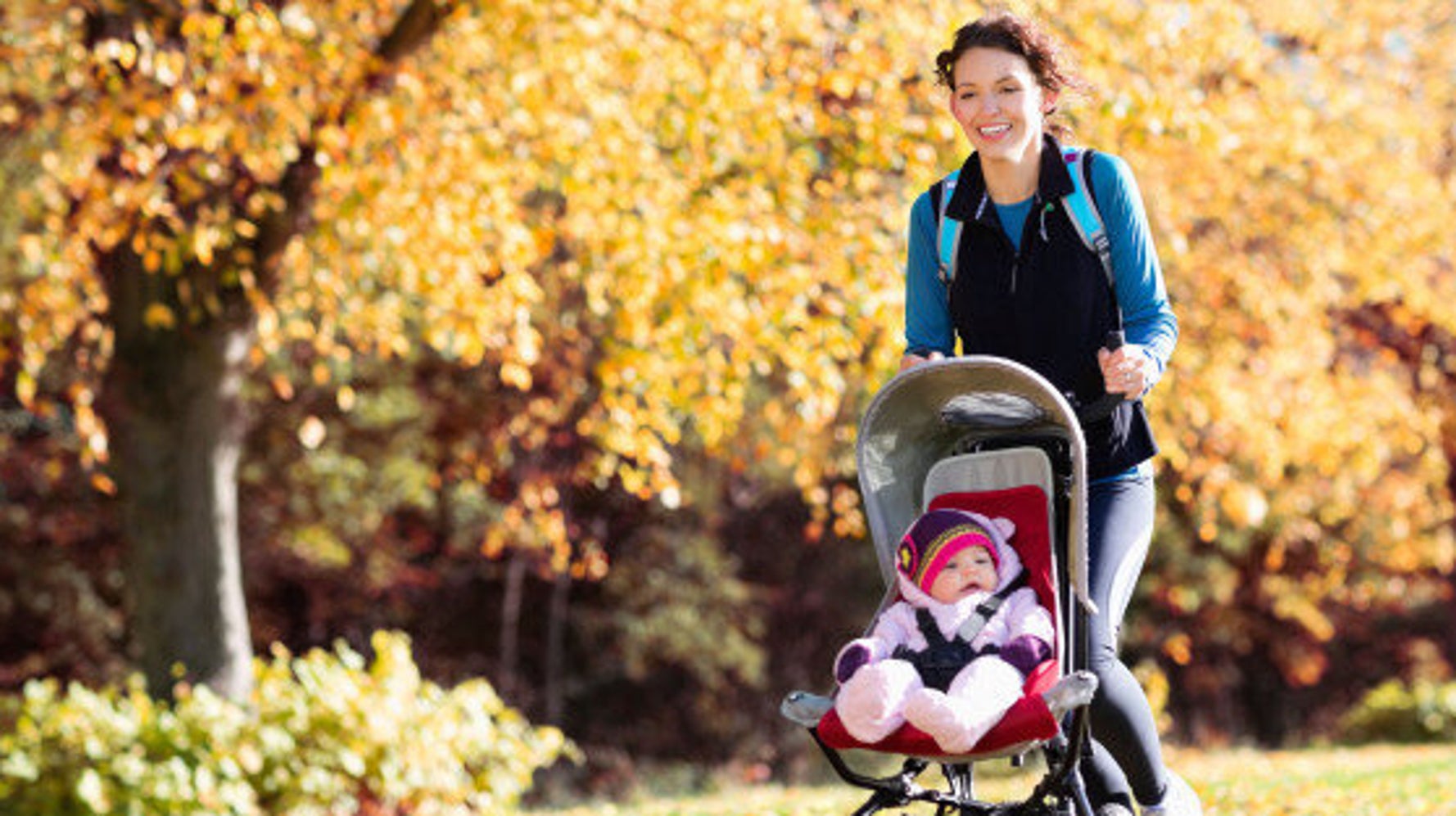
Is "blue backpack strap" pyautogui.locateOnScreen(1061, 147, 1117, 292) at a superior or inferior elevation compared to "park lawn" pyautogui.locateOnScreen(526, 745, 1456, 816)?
superior

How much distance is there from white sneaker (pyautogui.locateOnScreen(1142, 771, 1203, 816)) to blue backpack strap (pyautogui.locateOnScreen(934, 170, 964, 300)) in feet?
3.87

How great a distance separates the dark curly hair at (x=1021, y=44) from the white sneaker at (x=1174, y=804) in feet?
5.01

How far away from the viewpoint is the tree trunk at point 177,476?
368 inches

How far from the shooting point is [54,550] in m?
15.9

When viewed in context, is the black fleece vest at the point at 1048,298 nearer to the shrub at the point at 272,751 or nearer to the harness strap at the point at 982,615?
the harness strap at the point at 982,615

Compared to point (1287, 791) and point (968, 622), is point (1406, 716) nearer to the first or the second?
point (1287, 791)

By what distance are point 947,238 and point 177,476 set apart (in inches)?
245

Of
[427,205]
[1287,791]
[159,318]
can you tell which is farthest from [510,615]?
[1287,791]

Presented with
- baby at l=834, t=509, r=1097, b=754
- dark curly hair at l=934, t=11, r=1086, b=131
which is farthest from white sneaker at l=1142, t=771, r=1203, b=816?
dark curly hair at l=934, t=11, r=1086, b=131

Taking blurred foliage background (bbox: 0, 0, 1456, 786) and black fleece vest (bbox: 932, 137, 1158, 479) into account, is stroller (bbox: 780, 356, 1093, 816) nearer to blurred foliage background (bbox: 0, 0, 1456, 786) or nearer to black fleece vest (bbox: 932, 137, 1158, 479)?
black fleece vest (bbox: 932, 137, 1158, 479)

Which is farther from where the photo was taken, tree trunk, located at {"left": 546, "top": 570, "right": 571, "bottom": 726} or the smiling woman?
tree trunk, located at {"left": 546, "top": 570, "right": 571, "bottom": 726}

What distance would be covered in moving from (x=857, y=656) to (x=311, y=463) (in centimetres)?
1220

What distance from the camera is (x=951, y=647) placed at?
385cm

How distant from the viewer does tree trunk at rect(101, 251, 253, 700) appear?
934cm
